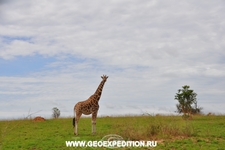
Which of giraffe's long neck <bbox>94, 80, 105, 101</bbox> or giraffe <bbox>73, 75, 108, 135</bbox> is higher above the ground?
giraffe's long neck <bbox>94, 80, 105, 101</bbox>

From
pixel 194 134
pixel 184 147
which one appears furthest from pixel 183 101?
pixel 184 147

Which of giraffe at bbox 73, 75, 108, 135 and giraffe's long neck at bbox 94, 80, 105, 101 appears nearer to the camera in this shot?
giraffe at bbox 73, 75, 108, 135

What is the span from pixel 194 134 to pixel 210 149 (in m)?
3.05

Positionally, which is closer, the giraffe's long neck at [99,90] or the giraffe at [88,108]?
the giraffe at [88,108]

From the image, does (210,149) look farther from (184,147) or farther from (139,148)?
(139,148)

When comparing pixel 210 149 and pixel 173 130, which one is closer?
pixel 210 149

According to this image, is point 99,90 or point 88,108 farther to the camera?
point 99,90

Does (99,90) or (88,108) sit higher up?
(99,90)

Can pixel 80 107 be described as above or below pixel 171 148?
above

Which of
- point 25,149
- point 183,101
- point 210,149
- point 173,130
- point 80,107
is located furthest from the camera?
point 183,101

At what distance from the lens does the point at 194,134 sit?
Answer: 15031 millimetres

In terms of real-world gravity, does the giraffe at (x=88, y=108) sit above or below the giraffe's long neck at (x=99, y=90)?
below

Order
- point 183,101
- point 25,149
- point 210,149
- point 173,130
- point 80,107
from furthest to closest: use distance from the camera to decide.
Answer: point 183,101
point 80,107
point 173,130
point 25,149
point 210,149

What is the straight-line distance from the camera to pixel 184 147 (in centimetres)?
1230
